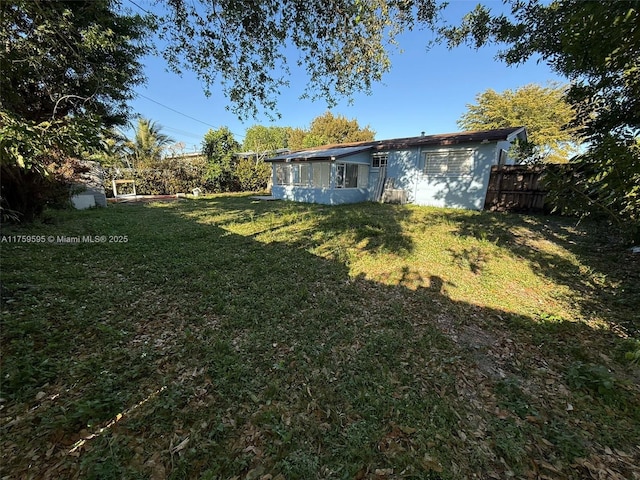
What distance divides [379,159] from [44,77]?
11.9 metres

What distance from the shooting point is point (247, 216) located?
9.40 meters

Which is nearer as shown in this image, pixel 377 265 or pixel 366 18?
pixel 366 18

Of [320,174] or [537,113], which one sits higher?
[537,113]

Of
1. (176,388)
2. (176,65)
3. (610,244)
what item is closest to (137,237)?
(176,65)

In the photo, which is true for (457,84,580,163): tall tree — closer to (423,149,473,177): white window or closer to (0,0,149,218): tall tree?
(423,149,473,177): white window

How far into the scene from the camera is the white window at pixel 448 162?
1085 centimetres

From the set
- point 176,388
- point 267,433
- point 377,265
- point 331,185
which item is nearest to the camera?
point 267,433

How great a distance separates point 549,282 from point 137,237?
784cm

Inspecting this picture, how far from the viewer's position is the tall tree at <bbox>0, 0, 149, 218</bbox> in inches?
84.9

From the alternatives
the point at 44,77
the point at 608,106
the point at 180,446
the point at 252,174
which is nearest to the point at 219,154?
the point at 252,174

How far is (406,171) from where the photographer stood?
12.5 metres

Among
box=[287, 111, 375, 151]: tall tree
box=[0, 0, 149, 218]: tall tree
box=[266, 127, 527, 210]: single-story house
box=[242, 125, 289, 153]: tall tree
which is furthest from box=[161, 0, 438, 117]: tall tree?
box=[242, 125, 289, 153]: tall tree

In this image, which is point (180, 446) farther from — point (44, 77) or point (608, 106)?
point (608, 106)

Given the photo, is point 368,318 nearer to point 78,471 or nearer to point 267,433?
point 267,433
